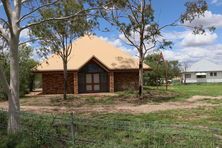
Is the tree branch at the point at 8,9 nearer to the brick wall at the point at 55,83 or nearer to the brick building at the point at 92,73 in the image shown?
the brick building at the point at 92,73

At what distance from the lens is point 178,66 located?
234ft

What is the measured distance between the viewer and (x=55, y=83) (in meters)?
33.7

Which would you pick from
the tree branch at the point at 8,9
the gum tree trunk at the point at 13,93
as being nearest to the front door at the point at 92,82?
the gum tree trunk at the point at 13,93

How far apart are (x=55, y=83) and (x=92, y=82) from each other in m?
3.22

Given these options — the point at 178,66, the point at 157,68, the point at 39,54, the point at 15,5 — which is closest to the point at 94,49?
the point at 39,54

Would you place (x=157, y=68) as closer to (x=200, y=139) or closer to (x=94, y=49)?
(x=94, y=49)

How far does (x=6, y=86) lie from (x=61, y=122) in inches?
77.0

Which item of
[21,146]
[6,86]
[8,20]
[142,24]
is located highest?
[142,24]

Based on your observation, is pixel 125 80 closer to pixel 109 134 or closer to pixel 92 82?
pixel 92 82

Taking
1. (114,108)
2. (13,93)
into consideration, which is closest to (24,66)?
(114,108)

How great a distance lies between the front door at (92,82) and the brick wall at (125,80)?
160 cm

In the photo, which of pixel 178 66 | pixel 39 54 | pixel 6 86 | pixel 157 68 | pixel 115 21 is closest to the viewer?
pixel 6 86

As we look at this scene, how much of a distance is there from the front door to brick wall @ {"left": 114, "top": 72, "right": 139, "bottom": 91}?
160 centimetres

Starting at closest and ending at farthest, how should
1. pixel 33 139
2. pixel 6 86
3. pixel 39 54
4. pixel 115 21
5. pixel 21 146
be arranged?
pixel 21 146
pixel 33 139
pixel 6 86
pixel 115 21
pixel 39 54
